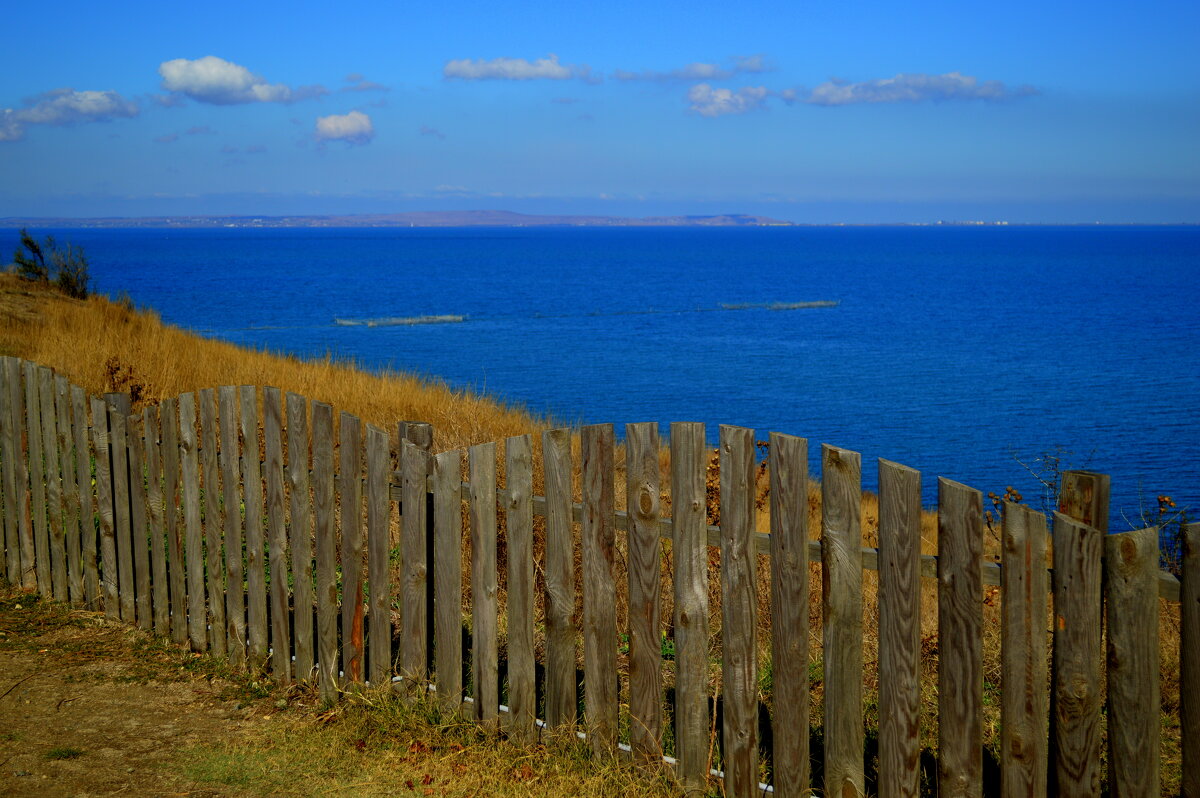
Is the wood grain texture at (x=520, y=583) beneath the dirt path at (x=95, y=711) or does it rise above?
above

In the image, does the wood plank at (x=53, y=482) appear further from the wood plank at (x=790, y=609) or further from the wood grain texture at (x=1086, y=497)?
the wood grain texture at (x=1086, y=497)

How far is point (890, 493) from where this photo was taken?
3582mm

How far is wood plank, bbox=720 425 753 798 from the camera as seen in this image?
3.93 meters

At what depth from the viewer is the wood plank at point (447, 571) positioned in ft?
15.3

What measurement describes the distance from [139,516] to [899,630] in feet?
13.9

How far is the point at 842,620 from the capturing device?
3.81 m

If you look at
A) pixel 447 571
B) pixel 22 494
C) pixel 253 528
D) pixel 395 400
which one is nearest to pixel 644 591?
pixel 447 571

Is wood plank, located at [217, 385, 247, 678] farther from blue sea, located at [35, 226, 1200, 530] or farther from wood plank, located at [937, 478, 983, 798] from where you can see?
blue sea, located at [35, 226, 1200, 530]

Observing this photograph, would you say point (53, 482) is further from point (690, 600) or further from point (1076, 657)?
point (1076, 657)

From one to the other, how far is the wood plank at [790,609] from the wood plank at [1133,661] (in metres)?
0.98

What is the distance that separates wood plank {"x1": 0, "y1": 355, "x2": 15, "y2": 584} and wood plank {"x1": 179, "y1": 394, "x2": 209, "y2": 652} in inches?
68.2

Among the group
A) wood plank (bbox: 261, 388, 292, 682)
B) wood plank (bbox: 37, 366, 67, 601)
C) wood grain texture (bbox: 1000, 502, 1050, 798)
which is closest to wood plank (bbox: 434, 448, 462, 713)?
wood plank (bbox: 261, 388, 292, 682)

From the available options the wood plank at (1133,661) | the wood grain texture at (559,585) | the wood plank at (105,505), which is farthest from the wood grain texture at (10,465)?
the wood plank at (1133,661)

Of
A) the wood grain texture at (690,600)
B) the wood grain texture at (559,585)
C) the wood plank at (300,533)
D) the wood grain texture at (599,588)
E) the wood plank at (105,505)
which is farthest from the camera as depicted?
the wood plank at (105,505)
